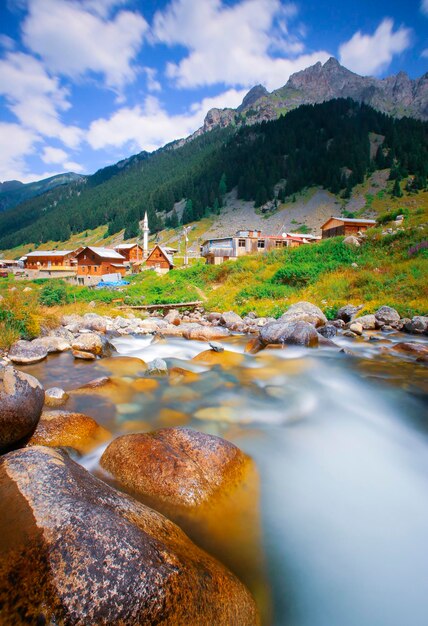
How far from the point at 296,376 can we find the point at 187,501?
6.71 m

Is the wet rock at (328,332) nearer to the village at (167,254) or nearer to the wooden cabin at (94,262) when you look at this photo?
the village at (167,254)

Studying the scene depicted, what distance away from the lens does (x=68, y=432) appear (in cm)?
552

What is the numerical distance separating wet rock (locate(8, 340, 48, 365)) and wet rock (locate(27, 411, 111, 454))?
19.9 ft

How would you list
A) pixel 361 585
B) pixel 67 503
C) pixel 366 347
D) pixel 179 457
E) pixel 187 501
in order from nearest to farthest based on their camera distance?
pixel 67 503 < pixel 361 585 < pixel 187 501 < pixel 179 457 < pixel 366 347

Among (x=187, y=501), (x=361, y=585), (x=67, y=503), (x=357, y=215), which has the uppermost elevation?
(x=357, y=215)

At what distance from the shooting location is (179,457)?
4.48 m

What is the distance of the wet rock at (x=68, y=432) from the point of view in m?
5.25

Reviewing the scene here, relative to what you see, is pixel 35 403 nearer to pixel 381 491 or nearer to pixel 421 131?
pixel 381 491

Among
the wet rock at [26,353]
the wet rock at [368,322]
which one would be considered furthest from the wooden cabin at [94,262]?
the wet rock at [368,322]

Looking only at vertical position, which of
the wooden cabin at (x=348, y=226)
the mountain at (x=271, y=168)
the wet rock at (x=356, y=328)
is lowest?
the wet rock at (x=356, y=328)

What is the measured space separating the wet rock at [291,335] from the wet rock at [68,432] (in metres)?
8.87

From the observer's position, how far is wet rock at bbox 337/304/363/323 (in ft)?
58.2

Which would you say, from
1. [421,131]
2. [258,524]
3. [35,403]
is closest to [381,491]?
[258,524]

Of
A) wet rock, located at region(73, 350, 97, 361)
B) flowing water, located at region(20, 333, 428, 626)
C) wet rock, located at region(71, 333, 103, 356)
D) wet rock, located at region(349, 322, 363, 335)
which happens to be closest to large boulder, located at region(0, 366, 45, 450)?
flowing water, located at region(20, 333, 428, 626)
